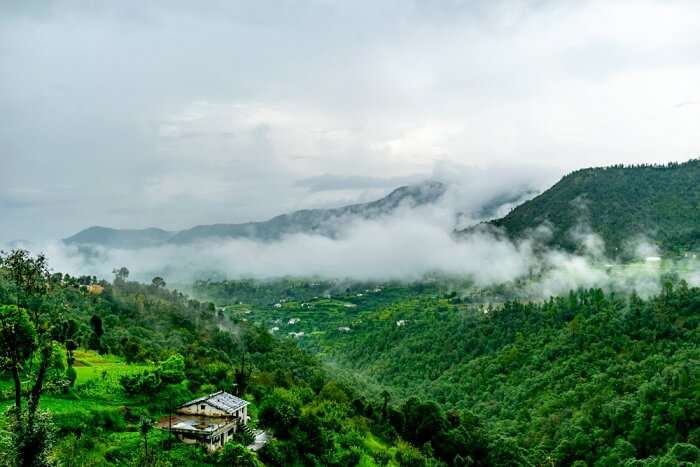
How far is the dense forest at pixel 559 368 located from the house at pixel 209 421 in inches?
1100

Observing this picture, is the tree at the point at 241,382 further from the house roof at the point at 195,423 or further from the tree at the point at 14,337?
the tree at the point at 14,337

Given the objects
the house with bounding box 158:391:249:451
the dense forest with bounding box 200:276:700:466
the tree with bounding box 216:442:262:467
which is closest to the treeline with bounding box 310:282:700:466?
the dense forest with bounding box 200:276:700:466

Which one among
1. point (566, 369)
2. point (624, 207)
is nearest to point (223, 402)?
point (566, 369)

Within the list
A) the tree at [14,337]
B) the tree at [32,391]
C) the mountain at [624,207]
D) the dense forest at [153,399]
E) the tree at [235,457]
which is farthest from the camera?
the mountain at [624,207]

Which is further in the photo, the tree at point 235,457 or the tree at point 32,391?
the tree at point 235,457

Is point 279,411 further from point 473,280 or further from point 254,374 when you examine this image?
point 473,280

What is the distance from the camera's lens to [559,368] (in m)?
85.3

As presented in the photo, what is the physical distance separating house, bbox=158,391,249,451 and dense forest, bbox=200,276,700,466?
27941 mm

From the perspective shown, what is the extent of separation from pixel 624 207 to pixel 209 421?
5711 inches

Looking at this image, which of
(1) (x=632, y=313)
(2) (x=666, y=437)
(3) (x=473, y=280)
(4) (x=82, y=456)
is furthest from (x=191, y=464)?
(3) (x=473, y=280)

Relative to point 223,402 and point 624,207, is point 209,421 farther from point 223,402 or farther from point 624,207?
point 624,207

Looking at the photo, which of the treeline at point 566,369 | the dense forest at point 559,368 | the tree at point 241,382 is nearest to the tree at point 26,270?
the tree at point 241,382

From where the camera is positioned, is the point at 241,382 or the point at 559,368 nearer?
the point at 241,382

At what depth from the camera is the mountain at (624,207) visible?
141000mm
